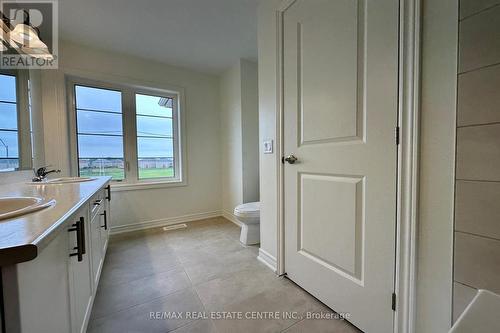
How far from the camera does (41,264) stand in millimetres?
583

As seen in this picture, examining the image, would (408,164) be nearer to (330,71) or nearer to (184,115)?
(330,71)

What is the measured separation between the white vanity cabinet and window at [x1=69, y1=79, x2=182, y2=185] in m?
1.85

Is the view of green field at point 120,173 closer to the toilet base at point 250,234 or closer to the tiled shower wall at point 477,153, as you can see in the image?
the toilet base at point 250,234

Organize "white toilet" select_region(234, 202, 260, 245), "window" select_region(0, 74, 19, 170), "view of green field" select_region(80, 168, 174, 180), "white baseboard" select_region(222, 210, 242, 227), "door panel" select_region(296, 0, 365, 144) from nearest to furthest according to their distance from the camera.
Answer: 1. "door panel" select_region(296, 0, 365, 144)
2. "window" select_region(0, 74, 19, 170)
3. "white toilet" select_region(234, 202, 260, 245)
4. "view of green field" select_region(80, 168, 174, 180)
5. "white baseboard" select_region(222, 210, 242, 227)

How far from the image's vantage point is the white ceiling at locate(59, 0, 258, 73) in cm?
183

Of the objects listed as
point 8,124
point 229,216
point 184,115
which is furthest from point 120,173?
point 229,216

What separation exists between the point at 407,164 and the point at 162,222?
2.87 meters

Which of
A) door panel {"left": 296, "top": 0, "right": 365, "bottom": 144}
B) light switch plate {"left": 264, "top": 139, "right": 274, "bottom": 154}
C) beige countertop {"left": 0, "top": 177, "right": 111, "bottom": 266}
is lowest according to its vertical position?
beige countertop {"left": 0, "top": 177, "right": 111, "bottom": 266}

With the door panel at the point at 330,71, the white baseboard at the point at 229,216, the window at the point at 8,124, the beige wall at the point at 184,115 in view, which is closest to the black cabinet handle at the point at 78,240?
the window at the point at 8,124

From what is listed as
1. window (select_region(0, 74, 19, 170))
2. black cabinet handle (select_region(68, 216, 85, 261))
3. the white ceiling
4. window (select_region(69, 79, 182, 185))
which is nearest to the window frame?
window (select_region(69, 79, 182, 185))

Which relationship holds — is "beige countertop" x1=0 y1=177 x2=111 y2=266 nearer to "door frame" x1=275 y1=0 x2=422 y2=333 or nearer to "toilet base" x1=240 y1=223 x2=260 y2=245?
"door frame" x1=275 y1=0 x2=422 y2=333

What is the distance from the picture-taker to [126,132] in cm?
278

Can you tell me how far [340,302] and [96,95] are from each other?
3.22 m

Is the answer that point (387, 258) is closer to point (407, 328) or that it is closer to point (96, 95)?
point (407, 328)
